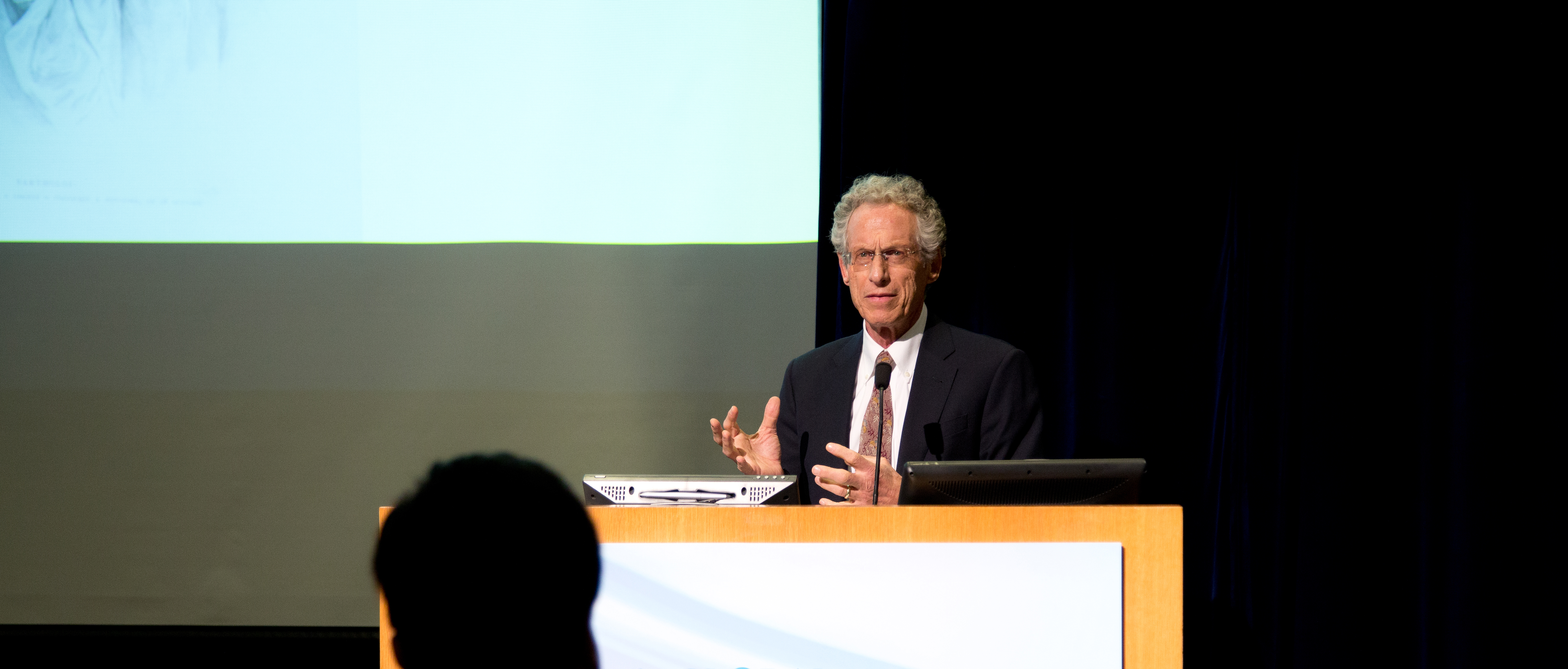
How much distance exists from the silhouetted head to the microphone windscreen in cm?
117

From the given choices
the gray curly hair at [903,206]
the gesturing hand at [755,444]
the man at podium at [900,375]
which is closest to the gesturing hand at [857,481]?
the gesturing hand at [755,444]

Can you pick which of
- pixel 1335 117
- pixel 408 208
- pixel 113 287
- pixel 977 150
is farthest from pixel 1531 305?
pixel 113 287

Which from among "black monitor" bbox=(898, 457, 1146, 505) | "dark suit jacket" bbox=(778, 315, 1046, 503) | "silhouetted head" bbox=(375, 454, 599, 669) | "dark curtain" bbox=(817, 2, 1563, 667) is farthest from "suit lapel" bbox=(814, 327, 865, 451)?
"silhouetted head" bbox=(375, 454, 599, 669)

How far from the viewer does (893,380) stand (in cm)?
231

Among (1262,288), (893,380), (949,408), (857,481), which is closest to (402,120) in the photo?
(893,380)

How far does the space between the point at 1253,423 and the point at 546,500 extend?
8.58 ft

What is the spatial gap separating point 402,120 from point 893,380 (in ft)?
5.85

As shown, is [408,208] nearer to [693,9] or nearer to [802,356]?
[693,9]

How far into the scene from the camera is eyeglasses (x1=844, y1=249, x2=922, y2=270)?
2.32 metres

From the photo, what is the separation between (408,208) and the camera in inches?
120

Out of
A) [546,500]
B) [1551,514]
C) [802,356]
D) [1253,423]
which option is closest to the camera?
[546,500]

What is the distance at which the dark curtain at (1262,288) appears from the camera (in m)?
2.29

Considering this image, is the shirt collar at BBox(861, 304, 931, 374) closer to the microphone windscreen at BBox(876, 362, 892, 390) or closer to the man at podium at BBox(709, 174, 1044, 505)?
the man at podium at BBox(709, 174, 1044, 505)

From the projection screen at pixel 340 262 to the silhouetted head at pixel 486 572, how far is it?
2.47 meters
